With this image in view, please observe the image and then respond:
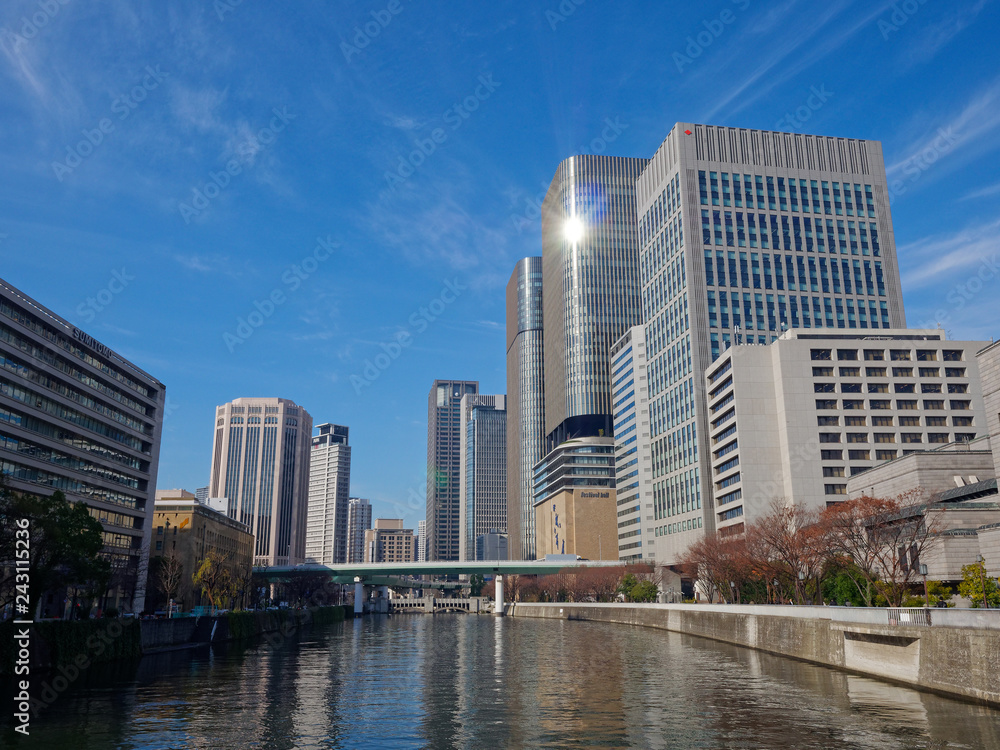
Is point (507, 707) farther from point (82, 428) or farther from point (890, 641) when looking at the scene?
point (82, 428)

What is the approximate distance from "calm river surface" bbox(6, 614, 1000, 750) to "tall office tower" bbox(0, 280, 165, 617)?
1952 inches

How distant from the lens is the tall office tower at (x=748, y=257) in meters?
170

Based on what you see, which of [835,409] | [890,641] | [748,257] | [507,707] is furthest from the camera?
[748,257]

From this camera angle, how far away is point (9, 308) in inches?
4090

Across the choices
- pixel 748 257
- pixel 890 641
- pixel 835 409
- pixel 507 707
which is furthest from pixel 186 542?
pixel 890 641

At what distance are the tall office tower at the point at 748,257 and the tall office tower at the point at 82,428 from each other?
10706 centimetres

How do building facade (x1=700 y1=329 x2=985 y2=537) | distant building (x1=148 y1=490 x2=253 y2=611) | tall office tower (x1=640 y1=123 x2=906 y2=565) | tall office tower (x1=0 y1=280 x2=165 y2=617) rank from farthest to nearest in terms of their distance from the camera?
tall office tower (x1=640 y1=123 x2=906 y2=565), distant building (x1=148 y1=490 x2=253 y2=611), building facade (x1=700 y1=329 x2=985 y2=537), tall office tower (x1=0 y1=280 x2=165 y2=617)

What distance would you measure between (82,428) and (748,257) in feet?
446

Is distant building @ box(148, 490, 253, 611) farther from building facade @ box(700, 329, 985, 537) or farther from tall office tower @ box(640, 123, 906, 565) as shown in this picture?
building facade @ box(700, 329, 985, 537)

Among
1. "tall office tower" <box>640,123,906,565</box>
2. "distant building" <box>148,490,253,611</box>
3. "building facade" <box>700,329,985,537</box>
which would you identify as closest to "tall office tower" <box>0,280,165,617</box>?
"distant building" <box>148,490,253,611</box>

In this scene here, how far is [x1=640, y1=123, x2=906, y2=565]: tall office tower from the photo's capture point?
170 m

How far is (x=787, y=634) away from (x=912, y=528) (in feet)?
65.2

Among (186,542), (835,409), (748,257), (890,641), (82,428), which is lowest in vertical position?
(890,641)

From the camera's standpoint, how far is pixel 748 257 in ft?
573
